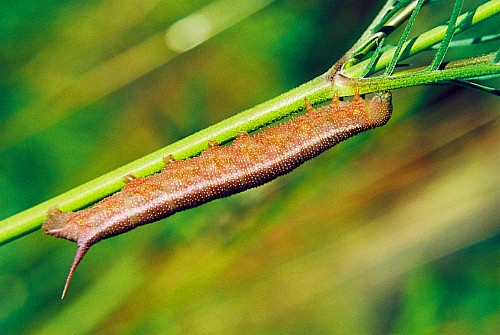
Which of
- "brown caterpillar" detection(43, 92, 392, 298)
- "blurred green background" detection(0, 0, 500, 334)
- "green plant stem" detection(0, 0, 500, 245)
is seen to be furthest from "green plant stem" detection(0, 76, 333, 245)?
"blurred green background" detection(0, 0, 500, 334)

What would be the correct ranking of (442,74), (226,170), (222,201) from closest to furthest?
(442,74), (226,170), (222,201)

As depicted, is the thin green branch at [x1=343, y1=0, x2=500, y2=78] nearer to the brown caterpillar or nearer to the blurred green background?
the brown caterpillar

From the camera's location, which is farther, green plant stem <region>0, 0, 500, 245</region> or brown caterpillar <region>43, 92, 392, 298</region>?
brown caterpillar <region>43, 92, 392, 298</region>

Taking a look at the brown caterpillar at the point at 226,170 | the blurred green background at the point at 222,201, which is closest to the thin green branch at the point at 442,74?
the brown caterpillar at the point at 226,170

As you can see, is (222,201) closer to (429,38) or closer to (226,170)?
(226,170)

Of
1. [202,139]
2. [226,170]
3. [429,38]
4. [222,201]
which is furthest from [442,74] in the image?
[222,201]

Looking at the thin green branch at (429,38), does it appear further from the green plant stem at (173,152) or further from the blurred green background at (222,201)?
the blurred green background at (222,201)
